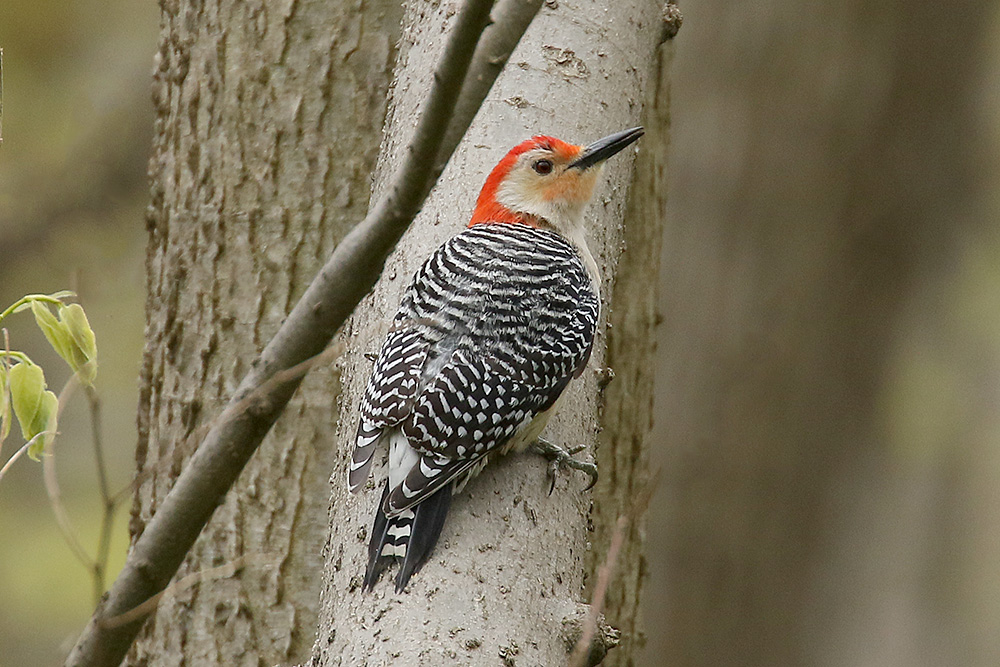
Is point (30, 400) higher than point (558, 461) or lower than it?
lower

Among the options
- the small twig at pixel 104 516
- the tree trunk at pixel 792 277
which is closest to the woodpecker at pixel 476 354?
the small twig at pixel 104 516

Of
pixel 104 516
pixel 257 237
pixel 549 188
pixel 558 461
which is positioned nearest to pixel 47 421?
pixel 104 516

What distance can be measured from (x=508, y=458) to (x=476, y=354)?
12.4 inches

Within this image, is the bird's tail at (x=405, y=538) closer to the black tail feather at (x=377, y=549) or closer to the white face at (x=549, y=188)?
the black tail feather at (x=377, y=549)

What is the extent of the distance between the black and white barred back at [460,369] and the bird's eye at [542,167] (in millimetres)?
300

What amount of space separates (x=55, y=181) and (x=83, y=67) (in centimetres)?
212

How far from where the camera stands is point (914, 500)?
420 inches

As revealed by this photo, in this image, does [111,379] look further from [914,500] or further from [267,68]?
[914,500]

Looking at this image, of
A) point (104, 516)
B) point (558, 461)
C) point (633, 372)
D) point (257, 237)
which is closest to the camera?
point (104, 516)

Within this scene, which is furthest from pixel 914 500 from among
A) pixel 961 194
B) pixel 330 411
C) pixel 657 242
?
pixel 330 411

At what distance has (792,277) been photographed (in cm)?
756

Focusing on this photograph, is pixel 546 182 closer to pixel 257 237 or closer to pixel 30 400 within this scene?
pixel 257 237

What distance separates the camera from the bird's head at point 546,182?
3.72 m

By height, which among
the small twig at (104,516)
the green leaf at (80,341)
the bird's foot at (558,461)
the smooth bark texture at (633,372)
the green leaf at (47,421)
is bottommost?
the small twig at (104,516)
